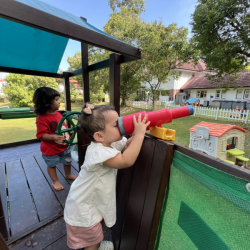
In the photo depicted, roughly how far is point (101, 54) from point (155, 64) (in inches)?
198

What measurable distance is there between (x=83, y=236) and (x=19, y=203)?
109 cm

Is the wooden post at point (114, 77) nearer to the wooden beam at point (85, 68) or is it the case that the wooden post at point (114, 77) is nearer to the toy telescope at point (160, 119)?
the wooden beam at point (85, 68)

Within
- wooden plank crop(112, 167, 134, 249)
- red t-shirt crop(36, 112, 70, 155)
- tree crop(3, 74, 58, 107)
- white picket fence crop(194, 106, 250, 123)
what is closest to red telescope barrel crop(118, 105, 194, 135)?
wooden plank crop(112, 167, 134, 249)

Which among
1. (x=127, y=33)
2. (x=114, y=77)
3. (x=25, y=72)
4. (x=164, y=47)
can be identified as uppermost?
(x=127, y=33)

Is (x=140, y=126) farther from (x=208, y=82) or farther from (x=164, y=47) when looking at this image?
(x=208, y=82)

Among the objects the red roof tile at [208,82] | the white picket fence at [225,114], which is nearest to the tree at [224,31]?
the white picket fence at [225,114]

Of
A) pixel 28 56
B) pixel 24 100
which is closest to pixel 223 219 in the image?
pixel 28 56

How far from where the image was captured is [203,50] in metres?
7.57

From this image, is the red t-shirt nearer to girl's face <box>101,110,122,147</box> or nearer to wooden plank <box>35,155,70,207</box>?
wooden plank <box>35,155,70,207</box>

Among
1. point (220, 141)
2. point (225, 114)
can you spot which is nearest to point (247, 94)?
point (225, 114)

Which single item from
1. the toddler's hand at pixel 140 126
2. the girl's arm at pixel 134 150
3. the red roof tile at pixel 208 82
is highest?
the red roof tile at pixel 208 82

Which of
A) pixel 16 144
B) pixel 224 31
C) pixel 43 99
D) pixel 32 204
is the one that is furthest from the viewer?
pixel 224 31

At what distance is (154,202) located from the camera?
823mm

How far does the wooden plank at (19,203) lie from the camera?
139 centimetres
